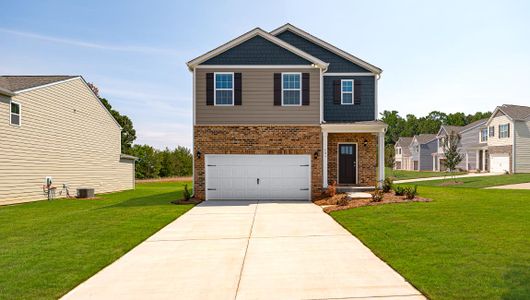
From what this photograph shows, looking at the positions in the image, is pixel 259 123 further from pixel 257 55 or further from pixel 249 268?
pixel 249 268

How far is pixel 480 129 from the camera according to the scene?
4116 centimetres

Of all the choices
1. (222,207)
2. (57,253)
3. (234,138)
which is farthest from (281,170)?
(57,253)

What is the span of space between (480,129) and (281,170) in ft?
118

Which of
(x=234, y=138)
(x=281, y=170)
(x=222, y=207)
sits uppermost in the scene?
(x=234, y=138)

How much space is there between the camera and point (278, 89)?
51.5ft

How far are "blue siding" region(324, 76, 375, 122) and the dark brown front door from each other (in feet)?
4.70

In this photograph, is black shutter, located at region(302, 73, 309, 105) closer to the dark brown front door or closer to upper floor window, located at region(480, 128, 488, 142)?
the dark brown front door

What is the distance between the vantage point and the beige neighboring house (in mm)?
16094

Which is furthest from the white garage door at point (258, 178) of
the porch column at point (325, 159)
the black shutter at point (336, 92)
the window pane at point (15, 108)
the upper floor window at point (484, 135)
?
the upper floor window at point (484, 135)

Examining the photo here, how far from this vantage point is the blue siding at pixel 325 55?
58.5 feet

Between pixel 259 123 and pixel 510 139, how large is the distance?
3039cm

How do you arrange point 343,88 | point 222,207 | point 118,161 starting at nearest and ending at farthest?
point 222,207, point 343,88, point 118,161

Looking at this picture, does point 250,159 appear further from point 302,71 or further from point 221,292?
point 221,292

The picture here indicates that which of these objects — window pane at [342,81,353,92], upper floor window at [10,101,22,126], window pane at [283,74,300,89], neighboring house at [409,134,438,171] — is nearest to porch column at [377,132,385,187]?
window pane at [342,81,353,92]
